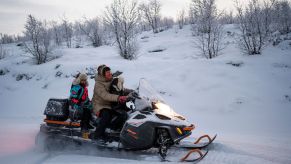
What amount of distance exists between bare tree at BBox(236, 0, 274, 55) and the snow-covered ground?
721 mm

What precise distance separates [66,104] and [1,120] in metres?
4.96

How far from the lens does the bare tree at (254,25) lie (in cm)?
1342

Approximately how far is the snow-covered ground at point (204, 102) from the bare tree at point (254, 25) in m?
0.72

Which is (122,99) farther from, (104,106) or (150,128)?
(150,128)

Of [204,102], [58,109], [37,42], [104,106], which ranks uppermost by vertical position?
[37,42]

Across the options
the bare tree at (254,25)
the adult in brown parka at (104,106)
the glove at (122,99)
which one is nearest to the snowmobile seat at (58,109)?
the adult in brown parka at (104,106)

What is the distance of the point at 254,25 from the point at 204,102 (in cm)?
776

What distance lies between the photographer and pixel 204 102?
29.6 feet

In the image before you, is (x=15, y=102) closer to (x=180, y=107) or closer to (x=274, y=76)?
(x=180, y=107)

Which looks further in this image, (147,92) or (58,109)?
(58,109)

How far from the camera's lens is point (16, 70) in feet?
51.5

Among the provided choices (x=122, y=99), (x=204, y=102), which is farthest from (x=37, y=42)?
(x=122, y=99)

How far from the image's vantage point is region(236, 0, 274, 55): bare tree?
13424mm

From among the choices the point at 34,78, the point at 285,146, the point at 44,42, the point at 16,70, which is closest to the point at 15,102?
the point at 34,78
